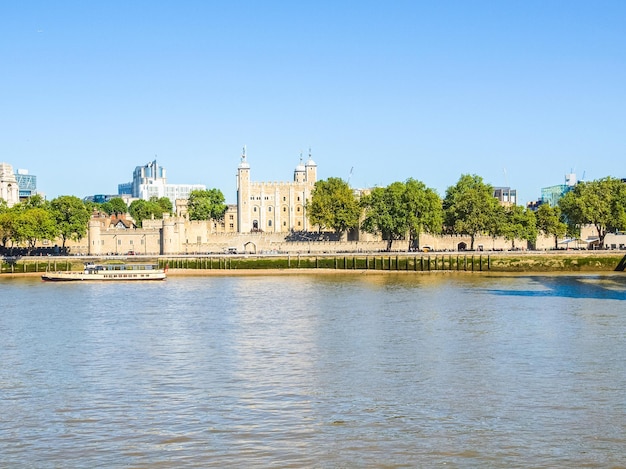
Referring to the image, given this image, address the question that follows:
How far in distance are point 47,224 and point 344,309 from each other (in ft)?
200

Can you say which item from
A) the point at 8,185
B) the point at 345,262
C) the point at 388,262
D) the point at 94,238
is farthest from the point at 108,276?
the point at 8,185

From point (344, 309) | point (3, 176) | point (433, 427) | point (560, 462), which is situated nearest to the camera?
point (560, 462)

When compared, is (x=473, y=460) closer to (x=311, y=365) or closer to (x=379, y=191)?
(x=311, y=365)

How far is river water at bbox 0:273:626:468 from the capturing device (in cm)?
2184

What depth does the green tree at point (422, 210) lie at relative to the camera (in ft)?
343

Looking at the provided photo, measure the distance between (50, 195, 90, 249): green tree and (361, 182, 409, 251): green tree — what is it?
3462 cm

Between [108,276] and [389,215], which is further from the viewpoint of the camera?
[389,215]

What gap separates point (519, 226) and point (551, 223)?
681 cm

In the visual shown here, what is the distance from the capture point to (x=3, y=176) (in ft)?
568

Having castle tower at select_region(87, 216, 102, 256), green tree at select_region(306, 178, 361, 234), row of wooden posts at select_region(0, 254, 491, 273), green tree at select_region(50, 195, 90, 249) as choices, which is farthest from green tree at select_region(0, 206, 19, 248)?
green tree at select_region(306, 178, 361, 234)

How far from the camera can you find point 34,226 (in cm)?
10244

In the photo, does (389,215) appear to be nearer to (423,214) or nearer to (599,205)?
(423,214)

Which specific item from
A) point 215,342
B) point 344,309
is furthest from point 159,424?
point 344,309

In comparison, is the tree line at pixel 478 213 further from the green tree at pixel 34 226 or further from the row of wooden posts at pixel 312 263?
the green tree at pixel 34 226
